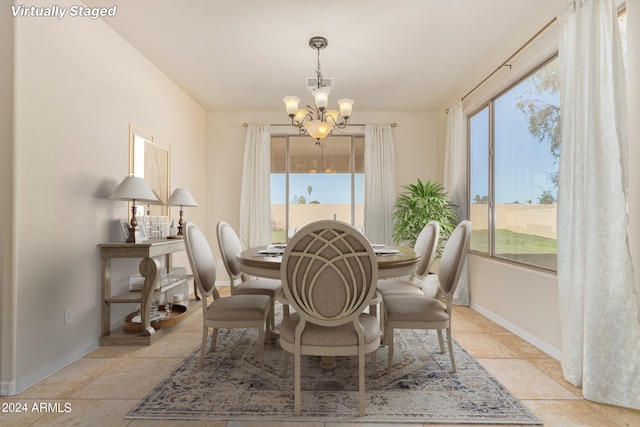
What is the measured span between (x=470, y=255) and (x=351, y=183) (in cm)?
213

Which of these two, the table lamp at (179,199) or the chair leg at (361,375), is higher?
the table lamp at (179,199)

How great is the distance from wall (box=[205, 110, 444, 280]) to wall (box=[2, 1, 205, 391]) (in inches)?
77.9

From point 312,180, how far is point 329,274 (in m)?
3.90

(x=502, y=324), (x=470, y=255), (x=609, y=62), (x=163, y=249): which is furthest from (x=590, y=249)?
(x=163, y=249)

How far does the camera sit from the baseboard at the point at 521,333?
2.66 meters

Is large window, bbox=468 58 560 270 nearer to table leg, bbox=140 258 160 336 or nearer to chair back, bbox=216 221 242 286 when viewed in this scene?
chair back, bbox=216 221 242 286

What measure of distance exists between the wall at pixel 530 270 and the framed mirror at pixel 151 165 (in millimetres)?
3617

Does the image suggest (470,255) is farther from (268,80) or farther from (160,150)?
(160,150)

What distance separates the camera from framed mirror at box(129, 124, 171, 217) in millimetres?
3412

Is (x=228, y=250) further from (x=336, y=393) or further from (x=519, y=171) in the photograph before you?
(x=519, y=171)

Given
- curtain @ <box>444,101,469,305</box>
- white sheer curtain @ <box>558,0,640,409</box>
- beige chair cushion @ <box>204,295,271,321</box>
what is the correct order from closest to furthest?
white sheer curtain @ <box>558,0,640,409</box> < beige chair cushion @ <box>204,295,271,321</box> < curtain @ <box>444,101,469,305</box>

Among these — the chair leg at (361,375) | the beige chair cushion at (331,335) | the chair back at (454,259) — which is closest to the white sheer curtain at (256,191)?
the chair back at (454,259)

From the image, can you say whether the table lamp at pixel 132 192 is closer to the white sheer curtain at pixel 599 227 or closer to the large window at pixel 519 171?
the white sheer curtain at pixel 599 227

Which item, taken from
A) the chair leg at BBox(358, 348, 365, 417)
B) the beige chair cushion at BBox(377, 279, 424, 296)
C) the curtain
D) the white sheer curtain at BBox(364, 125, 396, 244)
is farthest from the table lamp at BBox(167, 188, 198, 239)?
the curtain
